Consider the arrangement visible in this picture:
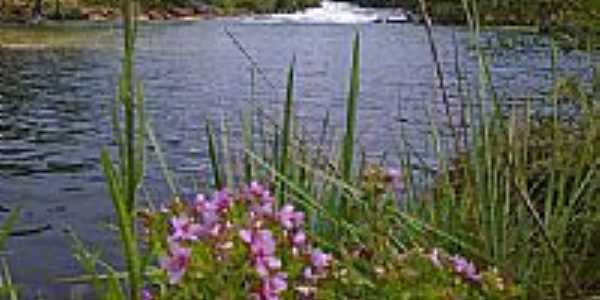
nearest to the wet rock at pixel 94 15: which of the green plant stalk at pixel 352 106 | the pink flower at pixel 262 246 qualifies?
the green plant stalk at pixel 352 106

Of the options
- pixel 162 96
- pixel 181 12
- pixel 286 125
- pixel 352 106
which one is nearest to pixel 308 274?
pixel 352 106

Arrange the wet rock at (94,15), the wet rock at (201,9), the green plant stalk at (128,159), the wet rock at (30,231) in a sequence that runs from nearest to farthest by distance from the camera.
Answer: the green plant stalk at (128,159) → the wet rock at (30,231) → the wet rock at (94,15) → the wet rock at (201,9)

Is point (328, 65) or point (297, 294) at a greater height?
point (297, 294)

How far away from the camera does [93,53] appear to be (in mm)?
38562

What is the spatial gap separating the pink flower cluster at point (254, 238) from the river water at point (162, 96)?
0.41 m

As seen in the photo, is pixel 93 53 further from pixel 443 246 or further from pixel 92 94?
pixel 443 246

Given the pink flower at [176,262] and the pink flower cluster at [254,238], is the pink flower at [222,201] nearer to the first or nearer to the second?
the pink flower cluster at [254,238]

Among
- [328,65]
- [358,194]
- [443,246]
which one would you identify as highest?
[358,194]

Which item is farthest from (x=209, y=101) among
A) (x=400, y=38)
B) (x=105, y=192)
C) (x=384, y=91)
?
(x=400, y=38)

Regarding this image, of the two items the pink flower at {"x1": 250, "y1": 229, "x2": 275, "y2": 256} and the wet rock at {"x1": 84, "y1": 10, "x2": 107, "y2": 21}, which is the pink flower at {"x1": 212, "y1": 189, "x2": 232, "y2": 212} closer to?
the pink flower at {"x1": 250, "y1": 229, "x2": 275, "y2": 256}

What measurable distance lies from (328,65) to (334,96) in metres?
9.51

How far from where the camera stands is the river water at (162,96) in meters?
10.4

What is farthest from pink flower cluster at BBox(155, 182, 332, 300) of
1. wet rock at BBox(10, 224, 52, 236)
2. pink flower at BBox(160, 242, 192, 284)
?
wet rock at BBox(10, 224, 52, 236)

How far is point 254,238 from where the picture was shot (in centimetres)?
194
